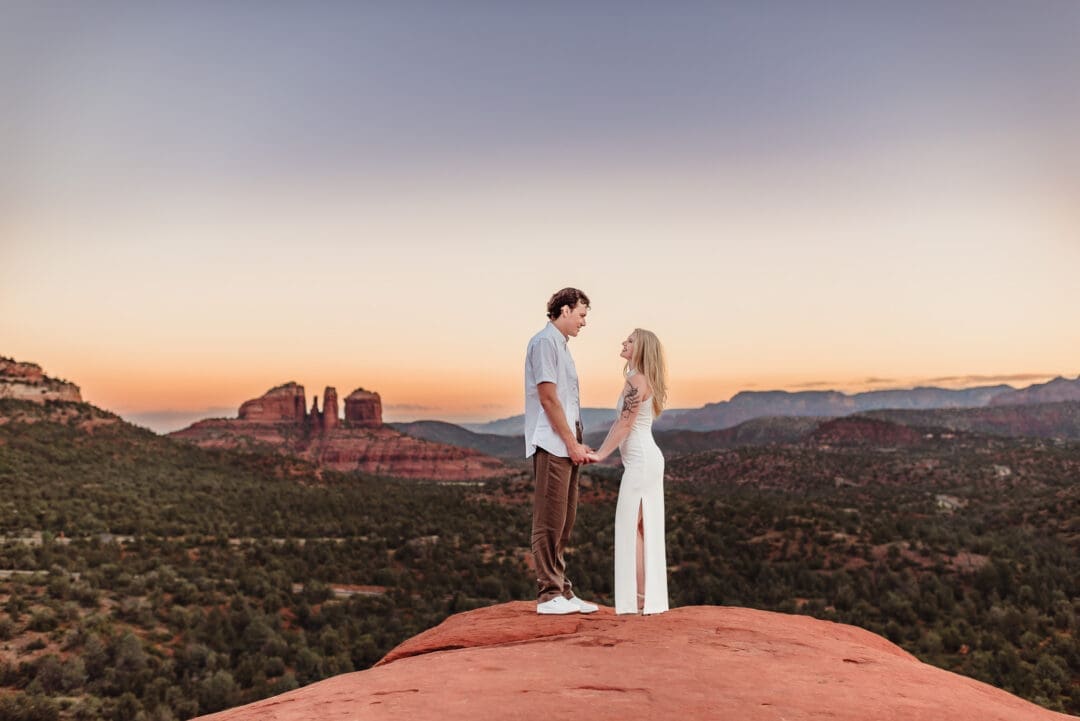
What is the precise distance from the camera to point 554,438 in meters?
7.52

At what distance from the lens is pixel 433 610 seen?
28766 mm

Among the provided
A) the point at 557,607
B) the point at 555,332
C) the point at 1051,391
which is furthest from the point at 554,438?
the point at 1051,391

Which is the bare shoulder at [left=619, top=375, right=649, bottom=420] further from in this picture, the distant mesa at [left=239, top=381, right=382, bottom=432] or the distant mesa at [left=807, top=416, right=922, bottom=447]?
the distant mesa at [left=239, top=381, right=382, bottom=432]

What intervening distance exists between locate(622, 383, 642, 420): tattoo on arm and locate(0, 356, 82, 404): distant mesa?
68267mm

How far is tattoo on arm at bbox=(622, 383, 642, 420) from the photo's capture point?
27.1ft

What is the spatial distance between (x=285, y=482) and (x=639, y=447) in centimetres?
5497

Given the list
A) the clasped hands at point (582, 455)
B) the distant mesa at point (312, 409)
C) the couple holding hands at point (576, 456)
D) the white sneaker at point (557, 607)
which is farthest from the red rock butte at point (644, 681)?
the distant mesa at point (312, 409)

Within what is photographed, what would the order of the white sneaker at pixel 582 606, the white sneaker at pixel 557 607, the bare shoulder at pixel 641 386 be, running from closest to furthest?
1. the white sneaker at pixel 557 607
2. the white sneaker at pixel 582 606
3. the bare shoulder at pixel 641 386

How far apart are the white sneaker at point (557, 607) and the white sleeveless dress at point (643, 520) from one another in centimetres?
85

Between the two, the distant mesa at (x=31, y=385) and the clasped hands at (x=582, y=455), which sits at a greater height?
the distant mesa at (x=31, y=385)

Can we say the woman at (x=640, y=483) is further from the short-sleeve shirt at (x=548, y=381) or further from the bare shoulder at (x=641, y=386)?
the short-sleeve shirt at (x=548, y=381)

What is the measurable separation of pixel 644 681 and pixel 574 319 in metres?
3.64

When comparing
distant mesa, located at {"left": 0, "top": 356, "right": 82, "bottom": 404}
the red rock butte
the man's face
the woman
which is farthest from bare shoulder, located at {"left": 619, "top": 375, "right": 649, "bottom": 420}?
distant mesa, located at {"left": 0, "top": 356, "right": 82, "bottom": 404}

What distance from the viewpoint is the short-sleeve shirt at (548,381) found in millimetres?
7508
